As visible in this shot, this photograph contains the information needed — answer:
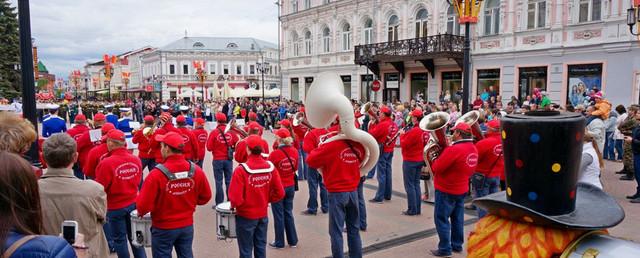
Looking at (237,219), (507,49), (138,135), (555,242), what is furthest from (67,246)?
(507,49)

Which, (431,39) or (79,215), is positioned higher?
→ (431,39)

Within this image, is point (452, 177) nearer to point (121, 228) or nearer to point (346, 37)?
point (121, 228)

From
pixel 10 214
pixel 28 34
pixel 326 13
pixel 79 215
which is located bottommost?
pixel 79 215

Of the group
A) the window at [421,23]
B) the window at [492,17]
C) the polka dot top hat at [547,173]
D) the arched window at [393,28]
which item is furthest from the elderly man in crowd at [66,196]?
the arched window at [393,28]

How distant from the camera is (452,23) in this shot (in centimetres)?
2364

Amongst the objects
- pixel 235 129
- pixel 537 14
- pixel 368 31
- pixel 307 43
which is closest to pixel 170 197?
pixel 235 129

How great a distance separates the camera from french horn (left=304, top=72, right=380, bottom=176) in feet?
17.1

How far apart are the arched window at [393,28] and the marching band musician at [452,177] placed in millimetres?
21821

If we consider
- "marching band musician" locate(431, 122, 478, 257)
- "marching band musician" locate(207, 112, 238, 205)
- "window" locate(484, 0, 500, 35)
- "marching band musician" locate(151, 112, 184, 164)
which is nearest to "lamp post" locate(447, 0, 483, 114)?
"marching band musician" locate(431, 122, 478, 257)

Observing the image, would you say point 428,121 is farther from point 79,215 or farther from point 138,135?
point 138,135

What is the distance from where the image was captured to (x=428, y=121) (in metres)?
6.73

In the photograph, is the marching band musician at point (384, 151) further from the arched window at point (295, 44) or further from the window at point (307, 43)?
the arched window at point (295, 44)

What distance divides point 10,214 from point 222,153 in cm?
667

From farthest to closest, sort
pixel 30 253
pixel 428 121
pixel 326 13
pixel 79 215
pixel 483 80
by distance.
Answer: pixel 326 13 → pixel 483 80 → pixel 428 121 → pixel 79 215 → pixel 30 253
